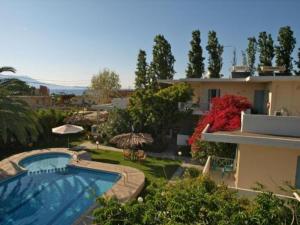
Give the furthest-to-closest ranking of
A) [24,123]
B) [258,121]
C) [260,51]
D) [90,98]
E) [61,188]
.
→ [90,98]
[260,51]
[24,123]
[61,188]
[258,121]

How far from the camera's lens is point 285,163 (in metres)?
11.4

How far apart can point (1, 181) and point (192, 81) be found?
19849 mm

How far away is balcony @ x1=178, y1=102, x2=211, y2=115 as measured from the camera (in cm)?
2692

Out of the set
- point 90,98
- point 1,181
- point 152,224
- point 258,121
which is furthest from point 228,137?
point 90,98

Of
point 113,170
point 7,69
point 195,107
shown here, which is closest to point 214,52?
point 195,107

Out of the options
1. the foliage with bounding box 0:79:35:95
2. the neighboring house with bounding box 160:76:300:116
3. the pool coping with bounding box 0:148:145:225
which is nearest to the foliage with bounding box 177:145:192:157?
the neighboring house with bounding box 160:76:300:116

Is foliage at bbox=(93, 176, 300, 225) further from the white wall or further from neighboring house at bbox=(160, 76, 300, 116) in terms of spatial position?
neighboring house at bbox=(160, 76, 300, 116)

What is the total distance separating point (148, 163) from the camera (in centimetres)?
2209

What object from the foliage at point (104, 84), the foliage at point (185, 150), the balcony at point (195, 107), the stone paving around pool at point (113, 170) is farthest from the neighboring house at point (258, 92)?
the foliage at point (104, 84)

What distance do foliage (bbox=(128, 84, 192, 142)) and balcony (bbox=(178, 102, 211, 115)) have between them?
608 millimetres

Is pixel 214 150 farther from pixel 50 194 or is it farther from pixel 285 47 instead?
pixel 285 47

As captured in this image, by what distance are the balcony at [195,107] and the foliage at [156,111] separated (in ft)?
1.99

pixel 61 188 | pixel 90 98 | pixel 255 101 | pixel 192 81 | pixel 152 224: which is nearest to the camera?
pixel 152 224

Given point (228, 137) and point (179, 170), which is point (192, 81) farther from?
point (228, 137)
